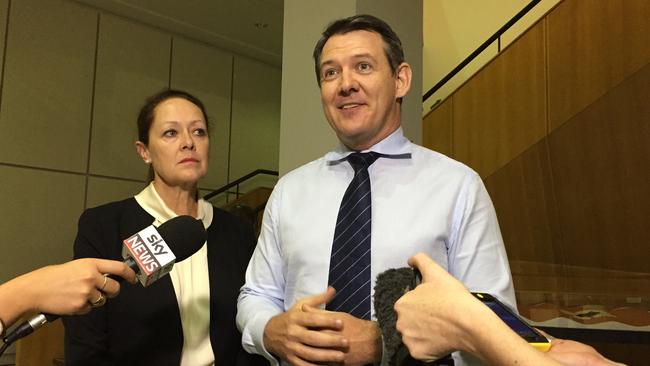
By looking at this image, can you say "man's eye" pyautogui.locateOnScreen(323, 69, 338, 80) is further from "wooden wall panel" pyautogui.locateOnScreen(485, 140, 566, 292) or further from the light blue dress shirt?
"wooden wall panel" pyautogui.locateOnScreen(485, 140, 566, 292)

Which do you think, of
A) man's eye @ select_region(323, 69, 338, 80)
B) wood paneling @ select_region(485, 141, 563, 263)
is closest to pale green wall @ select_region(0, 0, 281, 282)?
wood paneling @ select_region(485, 141, 563, 263)

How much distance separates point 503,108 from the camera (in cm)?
491

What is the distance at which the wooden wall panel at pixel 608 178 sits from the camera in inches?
148

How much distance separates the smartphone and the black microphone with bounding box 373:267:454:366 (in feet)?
0.39

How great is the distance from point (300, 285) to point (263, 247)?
204 millimetres

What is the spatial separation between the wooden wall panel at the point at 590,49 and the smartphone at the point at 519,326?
3417mm

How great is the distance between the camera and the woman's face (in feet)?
5.87

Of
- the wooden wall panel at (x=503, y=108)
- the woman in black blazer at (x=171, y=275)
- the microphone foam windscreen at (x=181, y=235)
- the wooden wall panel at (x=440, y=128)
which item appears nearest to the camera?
the microphone foam windscreen at (x=181, y=235)

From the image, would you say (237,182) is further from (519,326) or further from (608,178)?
(519,326)

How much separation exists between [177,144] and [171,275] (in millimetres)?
442

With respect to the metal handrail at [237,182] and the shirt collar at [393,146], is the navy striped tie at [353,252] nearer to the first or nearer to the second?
the shirt collar at [393,146]

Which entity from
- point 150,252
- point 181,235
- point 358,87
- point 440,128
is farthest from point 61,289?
point 440,128

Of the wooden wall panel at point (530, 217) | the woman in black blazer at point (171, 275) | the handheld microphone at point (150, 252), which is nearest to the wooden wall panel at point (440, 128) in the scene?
the wooden wall panel at point (530, 217)

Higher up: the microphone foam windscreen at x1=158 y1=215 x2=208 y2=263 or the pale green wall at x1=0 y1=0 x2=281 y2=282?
the pale green wall at x1=0 y1=0 x2=281 y2=282
